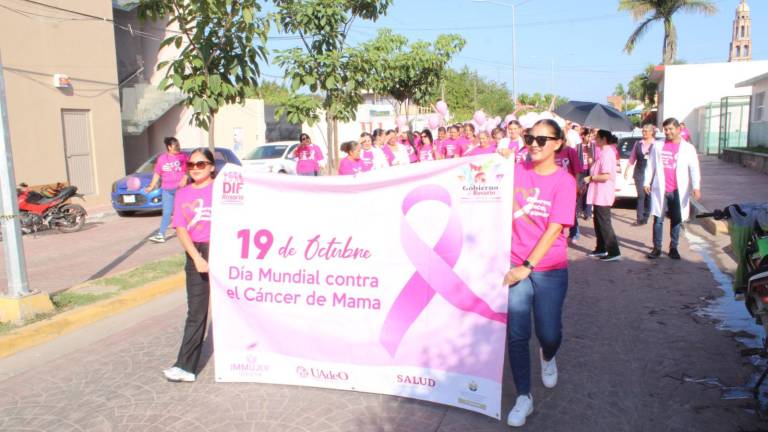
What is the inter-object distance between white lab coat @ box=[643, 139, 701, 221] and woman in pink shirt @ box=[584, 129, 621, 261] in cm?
52

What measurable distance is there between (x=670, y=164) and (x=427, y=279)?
214 inches

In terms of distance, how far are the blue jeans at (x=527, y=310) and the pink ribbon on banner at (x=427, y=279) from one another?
16cm

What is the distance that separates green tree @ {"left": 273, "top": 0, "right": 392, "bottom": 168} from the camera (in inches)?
443

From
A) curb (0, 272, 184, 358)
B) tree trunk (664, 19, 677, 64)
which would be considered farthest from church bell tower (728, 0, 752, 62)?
curb (0, 272, 184, 358)

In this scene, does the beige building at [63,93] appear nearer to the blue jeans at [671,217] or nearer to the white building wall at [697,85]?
the blue jeans at [671,217]

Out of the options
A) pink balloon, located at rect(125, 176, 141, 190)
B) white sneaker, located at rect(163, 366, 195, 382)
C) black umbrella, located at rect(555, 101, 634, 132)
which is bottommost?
white sneaker, located at rect(163, 366, 195, 382)

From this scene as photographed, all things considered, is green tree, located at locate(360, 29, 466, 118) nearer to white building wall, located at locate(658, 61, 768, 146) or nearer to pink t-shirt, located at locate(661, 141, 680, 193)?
pink t-shirt, located at locate(661, 141, 680, 193)

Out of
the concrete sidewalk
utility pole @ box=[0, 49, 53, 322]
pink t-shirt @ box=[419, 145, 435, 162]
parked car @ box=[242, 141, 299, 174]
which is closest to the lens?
utility pole @ box=[0, 49, 53, 322]

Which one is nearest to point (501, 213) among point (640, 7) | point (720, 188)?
point (720, 188)

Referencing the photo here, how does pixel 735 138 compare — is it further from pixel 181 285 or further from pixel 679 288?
pixel 181 285

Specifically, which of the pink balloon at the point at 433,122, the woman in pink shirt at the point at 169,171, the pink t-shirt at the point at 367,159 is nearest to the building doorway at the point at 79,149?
the woman in pink shirt at the point at 169,171

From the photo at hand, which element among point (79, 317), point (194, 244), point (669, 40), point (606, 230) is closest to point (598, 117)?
point (606, 230)

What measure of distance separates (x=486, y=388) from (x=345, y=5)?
10.1 m

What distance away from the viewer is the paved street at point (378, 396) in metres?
3.95
